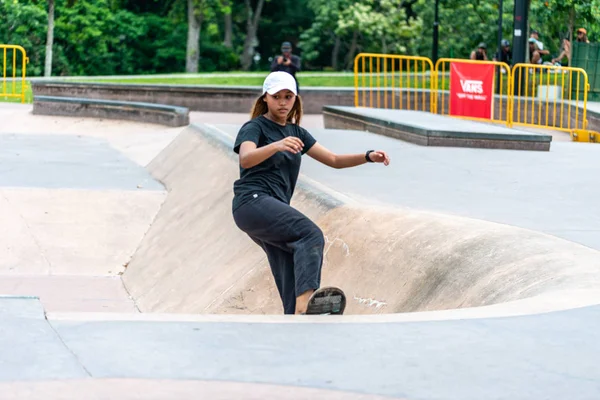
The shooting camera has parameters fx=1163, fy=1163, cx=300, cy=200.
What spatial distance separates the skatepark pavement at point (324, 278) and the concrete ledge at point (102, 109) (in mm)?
4764

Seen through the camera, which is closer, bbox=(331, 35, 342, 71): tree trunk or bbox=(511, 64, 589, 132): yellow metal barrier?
bbox=(511, 64, 589, 132): yellow metal barrier

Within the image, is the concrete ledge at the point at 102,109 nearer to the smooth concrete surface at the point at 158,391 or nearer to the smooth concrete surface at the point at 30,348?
the smooth concrete surface at the point at 30,348

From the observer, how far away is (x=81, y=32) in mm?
41562

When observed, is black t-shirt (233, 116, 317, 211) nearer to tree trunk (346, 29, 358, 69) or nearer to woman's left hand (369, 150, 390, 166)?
woman's left hand (369, 150, 390, 166)

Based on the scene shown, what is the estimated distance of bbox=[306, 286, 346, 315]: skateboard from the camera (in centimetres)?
664

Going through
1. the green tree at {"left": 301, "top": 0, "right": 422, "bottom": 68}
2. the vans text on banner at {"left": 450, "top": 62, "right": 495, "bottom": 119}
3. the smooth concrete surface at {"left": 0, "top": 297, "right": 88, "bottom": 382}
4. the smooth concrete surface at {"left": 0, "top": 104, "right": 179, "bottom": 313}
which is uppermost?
the green tree at {"left": 301, "top": 0, "right": 422, "bottom": 68}

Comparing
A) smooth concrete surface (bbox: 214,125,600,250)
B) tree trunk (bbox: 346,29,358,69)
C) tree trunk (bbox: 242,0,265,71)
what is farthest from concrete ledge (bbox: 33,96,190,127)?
tree trunk (bbox: 242,0,265,71)

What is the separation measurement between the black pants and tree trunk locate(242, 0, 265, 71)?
3830 cm

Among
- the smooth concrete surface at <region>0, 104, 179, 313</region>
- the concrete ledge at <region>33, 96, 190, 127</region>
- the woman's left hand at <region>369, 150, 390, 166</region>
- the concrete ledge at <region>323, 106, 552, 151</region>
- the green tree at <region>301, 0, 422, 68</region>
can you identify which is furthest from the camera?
the green tree at <region>301, 0, 422, 68</region>

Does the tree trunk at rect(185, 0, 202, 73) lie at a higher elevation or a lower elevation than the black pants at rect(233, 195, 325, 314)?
higher

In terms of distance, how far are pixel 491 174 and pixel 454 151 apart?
2.51m

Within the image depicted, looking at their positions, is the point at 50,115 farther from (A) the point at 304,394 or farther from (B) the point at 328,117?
(A) the point at 304,394

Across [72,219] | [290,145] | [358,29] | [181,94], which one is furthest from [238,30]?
[290,145]

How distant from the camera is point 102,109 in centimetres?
2478
